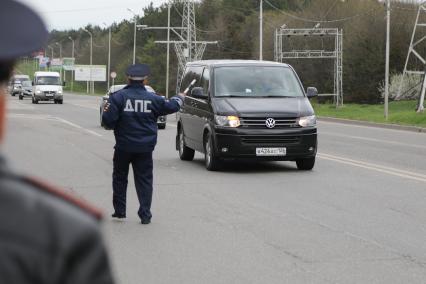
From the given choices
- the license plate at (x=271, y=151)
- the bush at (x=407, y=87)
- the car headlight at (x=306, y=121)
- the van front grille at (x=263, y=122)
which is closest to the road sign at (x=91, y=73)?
the bush at (x=407, y=87)

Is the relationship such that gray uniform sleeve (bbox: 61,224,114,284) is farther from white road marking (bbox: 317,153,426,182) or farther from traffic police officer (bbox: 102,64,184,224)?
white road marking (bbox: 317,153,426,182)

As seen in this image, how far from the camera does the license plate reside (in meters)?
14.5

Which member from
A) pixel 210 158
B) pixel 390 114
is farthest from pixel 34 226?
pixel 390 114

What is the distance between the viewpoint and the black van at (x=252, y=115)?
47.6 ft

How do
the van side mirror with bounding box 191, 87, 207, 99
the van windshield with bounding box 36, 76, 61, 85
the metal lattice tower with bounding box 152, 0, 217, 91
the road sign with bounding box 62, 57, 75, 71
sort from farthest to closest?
the road sign with bounding box 62, 57, 75, 71
the metal lattice tower with bounding box 152, 0, 217, 91
the van windshield with bounding box 36, 76, 61, 85
the van side mirror with bounding box 191, 87, 207, 99

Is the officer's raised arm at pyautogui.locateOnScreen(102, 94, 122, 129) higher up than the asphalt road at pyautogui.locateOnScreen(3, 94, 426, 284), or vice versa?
the officer's raised arm at pyautogui.locateOnScreen(102, 94, 122, 129)

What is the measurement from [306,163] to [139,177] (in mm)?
6182

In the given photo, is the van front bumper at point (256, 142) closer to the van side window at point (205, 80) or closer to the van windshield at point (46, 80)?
the van side window at point (205, 80)

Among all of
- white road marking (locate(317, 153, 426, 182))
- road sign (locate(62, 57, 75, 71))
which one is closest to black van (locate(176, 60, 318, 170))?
white road marking (locate(317, 153, 426, 182))

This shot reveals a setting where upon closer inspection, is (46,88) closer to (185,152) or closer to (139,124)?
(185,152)

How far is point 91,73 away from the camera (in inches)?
4975

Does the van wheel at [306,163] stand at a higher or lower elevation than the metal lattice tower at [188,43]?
lower

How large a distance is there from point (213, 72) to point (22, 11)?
562 inches

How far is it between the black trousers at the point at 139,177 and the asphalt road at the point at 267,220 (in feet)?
0.76
